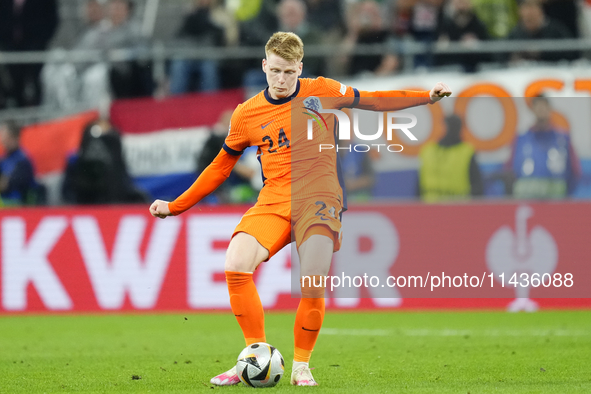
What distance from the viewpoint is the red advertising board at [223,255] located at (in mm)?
11281

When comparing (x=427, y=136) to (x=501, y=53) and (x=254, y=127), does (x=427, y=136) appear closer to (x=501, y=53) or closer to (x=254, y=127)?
(x=501, y=53)

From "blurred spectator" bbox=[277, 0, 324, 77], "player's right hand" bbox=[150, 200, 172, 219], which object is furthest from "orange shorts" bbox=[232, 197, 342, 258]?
"blurred spectator" bbox=[277, 0, 324, 77]

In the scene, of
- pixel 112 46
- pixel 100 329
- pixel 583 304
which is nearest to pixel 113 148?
pixel 112 46

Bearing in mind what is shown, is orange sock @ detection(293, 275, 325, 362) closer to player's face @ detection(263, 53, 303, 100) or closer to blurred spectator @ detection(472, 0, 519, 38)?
player's face @ detection(263, 53, 303, 100)

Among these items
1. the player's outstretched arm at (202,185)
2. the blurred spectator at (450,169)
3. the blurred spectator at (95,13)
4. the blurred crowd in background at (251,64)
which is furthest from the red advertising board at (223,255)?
the player's outstretched arm at (202,185)

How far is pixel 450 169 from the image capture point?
11.5 metres

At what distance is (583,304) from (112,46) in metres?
7.46

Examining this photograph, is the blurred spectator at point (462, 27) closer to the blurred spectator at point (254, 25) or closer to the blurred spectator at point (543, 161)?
the blurred spectator at point (543, 161)

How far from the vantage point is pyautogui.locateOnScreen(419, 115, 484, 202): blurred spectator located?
11391 mm

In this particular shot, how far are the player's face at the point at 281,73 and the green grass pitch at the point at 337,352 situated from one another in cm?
159

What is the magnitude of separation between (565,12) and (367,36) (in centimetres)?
282

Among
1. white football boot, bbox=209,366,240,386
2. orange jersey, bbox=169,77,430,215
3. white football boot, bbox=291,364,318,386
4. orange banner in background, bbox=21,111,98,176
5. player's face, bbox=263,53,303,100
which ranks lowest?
white football boot, bbox=209,366,240,386

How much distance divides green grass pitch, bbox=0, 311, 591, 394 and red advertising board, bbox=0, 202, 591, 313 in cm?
30

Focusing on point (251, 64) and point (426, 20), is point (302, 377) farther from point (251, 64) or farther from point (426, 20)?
point (426, 20)
